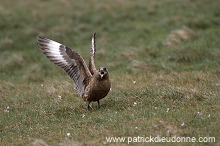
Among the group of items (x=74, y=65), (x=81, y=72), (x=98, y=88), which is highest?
(x=74, y=65)

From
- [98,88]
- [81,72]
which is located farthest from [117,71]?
[98,88]

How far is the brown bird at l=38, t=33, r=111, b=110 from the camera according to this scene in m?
8.84

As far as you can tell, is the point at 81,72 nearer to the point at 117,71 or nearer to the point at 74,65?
the point at 74,65

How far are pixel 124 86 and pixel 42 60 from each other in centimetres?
561

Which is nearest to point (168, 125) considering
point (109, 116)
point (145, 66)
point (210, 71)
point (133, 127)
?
point (133, 127)

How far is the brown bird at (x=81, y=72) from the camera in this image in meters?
8.84

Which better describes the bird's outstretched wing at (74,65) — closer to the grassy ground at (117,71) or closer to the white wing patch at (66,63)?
the white wing patch at (66,63)

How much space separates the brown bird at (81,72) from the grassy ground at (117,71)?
1.23 ft

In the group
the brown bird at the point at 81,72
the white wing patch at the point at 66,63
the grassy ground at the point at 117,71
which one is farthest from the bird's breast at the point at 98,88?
the white wing patch at the point at 66,63

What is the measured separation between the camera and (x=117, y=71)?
42.0ft

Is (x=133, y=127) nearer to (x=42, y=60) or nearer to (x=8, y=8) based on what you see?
(x=42, y=60)

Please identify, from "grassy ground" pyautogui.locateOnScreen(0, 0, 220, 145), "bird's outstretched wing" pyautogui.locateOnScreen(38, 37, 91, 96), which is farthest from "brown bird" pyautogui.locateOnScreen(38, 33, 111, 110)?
"grassy ground" pyautogui.locateOnScreen(0, 0, 220, 145)

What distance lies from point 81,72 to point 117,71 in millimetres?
3540

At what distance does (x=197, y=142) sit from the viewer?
21.5ft
